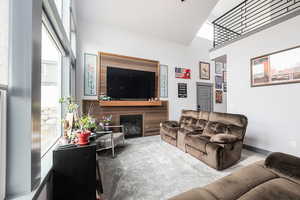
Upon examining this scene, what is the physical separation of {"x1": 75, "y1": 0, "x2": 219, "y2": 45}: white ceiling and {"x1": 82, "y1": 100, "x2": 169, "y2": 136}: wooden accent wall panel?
235cm

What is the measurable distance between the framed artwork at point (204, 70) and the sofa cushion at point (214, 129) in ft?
11.1

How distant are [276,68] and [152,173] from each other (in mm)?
3360

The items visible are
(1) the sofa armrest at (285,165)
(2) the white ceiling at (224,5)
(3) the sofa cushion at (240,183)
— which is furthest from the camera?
(2) the white ceiling at (224,5)

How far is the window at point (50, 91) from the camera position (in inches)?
59.2

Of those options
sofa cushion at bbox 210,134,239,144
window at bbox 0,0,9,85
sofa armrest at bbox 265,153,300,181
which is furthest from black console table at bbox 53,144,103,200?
sofa cushion at bbox 210,134,239,144

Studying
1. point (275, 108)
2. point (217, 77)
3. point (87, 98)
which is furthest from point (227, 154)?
point (217, 77)

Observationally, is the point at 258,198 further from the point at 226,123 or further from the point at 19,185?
the point at 226,123

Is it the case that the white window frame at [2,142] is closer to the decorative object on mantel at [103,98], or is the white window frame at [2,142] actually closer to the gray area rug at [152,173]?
the gray area rug at [152,173]

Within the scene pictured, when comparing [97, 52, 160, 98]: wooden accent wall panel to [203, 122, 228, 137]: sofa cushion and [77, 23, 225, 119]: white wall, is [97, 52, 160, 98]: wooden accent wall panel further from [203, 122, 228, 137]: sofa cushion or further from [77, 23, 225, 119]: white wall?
[203, 122, 228, 137]: sofa cushion

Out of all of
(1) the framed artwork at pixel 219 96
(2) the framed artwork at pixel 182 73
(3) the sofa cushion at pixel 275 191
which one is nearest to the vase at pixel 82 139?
(3) the sofa cushion at pixel 275 191

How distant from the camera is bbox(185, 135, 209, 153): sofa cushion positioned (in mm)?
2268

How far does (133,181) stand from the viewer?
179cm

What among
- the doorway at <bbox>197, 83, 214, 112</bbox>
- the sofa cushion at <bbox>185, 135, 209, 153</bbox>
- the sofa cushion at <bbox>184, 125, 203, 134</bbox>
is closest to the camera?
the sofa cushion at <bbox>185, 135, 209, 153</bbox>

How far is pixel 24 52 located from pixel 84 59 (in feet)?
10.1
